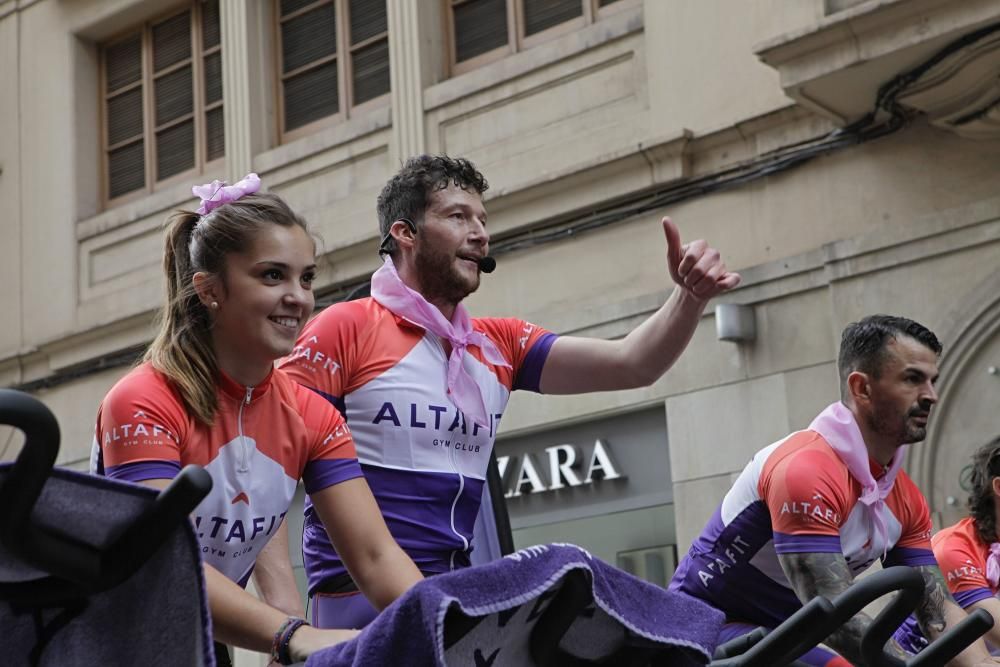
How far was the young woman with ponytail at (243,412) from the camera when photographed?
11.3 ft

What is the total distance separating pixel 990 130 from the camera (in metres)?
9.67

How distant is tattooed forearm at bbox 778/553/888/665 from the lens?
15.9ft

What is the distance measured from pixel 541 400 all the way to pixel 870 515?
6.68m

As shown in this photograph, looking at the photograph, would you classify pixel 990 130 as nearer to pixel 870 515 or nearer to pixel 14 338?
pixel 870 515

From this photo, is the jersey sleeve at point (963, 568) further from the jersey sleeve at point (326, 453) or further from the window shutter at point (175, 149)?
the window shutter at point (175, 149)

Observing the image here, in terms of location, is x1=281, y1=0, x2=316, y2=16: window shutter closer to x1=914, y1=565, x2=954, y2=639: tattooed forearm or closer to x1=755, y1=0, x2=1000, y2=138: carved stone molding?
x1=755, y1=0, x2=1000, y2=138: carved stone molding

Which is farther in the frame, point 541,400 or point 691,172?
point 541,400

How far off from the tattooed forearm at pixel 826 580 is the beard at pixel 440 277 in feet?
4.04

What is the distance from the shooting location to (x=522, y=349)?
4906mm

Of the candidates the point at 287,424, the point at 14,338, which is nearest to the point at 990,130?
the point at 287,424

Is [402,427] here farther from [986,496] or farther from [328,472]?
[986,496]

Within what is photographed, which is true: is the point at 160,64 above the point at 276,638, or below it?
above

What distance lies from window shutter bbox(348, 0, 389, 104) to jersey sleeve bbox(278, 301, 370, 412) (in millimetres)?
9225

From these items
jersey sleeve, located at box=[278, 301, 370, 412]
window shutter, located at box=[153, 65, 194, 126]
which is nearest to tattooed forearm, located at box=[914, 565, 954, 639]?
jersey sleeve, located at box=[278, 301, 370, 412]
